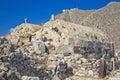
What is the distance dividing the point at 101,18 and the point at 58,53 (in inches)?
3005

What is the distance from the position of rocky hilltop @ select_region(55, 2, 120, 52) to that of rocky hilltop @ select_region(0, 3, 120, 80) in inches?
2290

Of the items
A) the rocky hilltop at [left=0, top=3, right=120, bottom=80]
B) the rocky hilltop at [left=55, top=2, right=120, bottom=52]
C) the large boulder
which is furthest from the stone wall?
the rocky hilltop at [left=55, top=2, right=120, bottom=52]

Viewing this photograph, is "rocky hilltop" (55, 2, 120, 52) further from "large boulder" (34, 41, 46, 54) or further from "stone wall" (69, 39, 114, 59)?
"large boulder" (34, 41, 46, 54)

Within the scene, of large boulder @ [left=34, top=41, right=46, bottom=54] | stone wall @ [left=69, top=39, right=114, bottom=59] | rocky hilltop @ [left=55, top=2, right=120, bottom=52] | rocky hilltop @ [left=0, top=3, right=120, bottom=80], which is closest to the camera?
rocky hilltop @ [left=0, top=3, right=120, bottom=80]

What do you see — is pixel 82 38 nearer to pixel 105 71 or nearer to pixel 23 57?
pixel 105 71

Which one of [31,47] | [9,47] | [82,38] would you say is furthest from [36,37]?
[9,47]

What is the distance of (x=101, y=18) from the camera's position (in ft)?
351

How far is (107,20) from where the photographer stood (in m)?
105

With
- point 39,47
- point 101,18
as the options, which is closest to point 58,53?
point 39,47

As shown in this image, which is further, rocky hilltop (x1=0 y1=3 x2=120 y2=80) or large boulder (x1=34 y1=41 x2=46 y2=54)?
large boulder (x1=34 y1=41 x2=46 y2=54)

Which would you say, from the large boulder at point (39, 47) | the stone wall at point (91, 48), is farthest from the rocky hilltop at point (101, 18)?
the large boulder at point (39, 47)

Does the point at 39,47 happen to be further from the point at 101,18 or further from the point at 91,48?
the point at 101,18

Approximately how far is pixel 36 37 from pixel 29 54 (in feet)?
13.3

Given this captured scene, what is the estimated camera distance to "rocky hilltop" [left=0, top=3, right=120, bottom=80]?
2734cm
